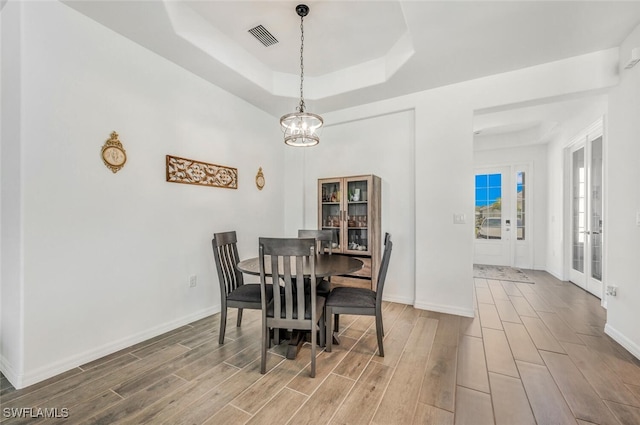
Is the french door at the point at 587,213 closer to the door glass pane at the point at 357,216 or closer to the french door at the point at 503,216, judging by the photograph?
the french door at the point at 503,216

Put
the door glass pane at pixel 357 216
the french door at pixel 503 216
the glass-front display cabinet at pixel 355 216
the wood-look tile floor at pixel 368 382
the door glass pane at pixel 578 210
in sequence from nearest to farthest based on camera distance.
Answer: the wood-look tile floor at pixel 368 382, the glass-front display cabinet at pixel 355 216, the door glass pane at pixel 357 216, the door glass pane at pixel 578 210, the french door at pixel 503 216

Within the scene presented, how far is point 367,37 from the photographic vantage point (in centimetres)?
282

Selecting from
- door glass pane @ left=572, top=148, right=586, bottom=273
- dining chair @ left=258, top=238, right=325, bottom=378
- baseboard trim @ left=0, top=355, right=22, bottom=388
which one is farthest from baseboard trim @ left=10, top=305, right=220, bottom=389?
door glass pane @ left=572, top=148, right=586, bottom=273

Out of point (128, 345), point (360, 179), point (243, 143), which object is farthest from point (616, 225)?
point (128, 345)

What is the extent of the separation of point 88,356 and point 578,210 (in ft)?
21.5

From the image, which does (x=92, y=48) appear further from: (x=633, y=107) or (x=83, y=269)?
(x=633, y=107)

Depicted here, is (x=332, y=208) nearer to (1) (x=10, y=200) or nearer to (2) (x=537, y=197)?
(1) (x=10, y=200)

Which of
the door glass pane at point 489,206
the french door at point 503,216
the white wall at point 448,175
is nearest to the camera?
the white wall at point 448,175

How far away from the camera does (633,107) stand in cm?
234

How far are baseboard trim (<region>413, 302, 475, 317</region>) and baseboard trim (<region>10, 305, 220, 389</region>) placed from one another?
2649 millimetres

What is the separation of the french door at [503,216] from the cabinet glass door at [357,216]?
3842 mm

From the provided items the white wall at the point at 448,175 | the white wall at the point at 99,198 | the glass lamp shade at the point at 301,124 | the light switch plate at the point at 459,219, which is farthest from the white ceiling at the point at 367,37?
the light switch plate at the point at 459,219

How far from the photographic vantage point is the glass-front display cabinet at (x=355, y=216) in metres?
3.55

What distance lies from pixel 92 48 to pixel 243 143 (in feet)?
5.65
